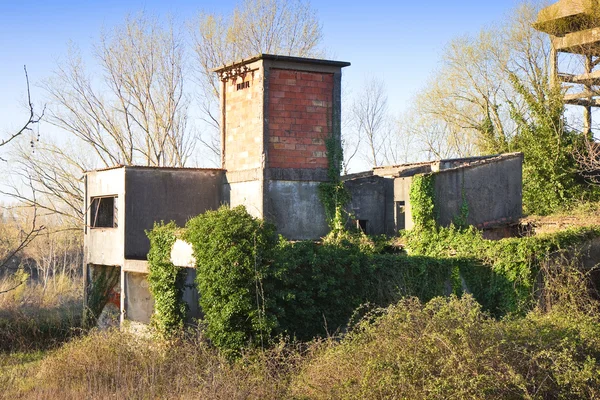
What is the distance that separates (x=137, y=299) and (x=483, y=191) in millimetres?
10058

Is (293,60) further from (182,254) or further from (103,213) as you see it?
(103,213)

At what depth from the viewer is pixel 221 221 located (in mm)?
13273

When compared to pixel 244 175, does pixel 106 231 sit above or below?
below

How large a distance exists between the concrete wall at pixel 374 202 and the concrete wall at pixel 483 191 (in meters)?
2.18

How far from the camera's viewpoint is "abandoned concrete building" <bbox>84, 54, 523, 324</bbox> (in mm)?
17719

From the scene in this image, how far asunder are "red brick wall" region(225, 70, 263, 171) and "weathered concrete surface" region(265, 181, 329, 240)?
3.11ft

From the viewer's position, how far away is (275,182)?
17.6m

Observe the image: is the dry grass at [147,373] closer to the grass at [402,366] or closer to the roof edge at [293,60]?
the grass at [402,366]

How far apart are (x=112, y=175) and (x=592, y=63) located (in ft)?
53.5

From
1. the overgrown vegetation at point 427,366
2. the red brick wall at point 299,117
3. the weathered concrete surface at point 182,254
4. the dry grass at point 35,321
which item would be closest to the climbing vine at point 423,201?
the red brick wall at point 299,117

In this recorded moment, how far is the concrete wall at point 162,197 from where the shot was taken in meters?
18.5

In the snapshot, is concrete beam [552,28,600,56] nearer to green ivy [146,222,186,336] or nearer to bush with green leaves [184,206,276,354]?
bush with green leaves [184,206,276,354]

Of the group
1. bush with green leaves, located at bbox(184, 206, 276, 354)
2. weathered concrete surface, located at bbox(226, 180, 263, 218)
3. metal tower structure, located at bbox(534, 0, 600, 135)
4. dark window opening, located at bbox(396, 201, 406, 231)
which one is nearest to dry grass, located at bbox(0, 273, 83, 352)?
weathered concrete surface, located at bbox(226, 180, 263, 218)

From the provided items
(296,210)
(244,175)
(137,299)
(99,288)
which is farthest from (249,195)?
(99,288)
